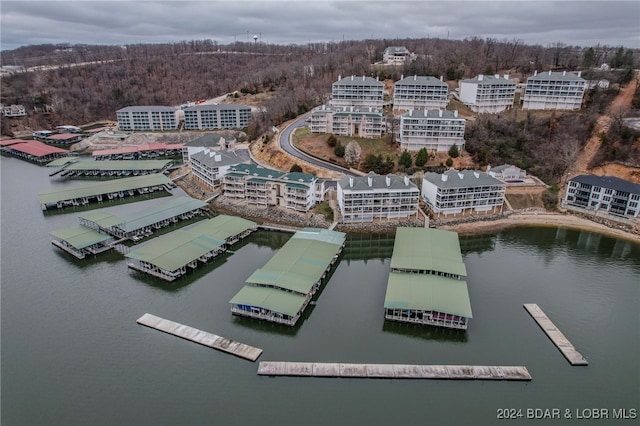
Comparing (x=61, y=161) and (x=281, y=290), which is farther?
(x=61, y=161)

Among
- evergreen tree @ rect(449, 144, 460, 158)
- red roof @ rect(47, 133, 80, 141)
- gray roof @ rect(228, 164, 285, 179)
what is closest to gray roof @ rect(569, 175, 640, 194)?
evergreen tree @ rect(449, 144, 460, 158)

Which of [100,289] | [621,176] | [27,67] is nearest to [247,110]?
[100,289]

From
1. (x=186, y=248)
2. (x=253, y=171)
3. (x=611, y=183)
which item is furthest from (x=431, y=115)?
(x=186, y=248)

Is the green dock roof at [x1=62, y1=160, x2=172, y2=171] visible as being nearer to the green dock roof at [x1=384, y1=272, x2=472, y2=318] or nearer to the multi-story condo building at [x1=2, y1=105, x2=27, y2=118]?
the green dock roof at [x1=384, y1=272, x2=472, y2=318]

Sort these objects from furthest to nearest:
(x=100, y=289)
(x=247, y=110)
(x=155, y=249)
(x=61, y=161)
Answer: (x=247, y=110)
(x=61, y=161)
(x=155, y=249)
(x=100, y=289)

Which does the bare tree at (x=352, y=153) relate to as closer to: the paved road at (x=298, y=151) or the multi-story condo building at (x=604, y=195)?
the paved road at (x=298, y=151)

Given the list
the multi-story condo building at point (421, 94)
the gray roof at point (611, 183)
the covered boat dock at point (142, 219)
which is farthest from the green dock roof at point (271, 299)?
the multi-story condo building at point (421, 94)

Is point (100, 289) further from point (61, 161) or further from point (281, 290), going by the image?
point (61, 161)
